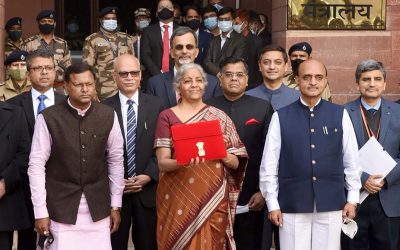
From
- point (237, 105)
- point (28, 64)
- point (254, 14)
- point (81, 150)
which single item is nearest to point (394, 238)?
point (237, 105)

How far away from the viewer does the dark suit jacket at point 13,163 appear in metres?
6.96

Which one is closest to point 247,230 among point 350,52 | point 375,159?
point 375,159

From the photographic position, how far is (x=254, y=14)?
41.0 ft

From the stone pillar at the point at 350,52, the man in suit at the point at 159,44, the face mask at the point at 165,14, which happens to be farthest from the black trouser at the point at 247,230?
the stone pillar at the point at 350,52

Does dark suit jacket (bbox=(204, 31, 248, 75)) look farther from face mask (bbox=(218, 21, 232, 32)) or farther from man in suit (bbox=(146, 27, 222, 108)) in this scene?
man in suit (bbox=(146, 27, 222, 108))

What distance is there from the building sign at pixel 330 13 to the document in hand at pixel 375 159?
181 inches

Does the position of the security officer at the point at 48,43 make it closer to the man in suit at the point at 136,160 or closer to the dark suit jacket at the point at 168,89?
the dark suit jacket at the point at 168,89

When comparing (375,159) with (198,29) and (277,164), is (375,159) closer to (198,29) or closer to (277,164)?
(277,164)

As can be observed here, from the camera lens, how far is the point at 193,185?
672cm

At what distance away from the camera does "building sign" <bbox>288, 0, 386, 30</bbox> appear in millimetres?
11750

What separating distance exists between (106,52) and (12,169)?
4.08 metres

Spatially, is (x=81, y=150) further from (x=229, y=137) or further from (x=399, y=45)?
(x=399, y=45)

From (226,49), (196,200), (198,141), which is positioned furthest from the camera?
(226,49)

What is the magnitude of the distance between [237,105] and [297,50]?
2272 millimetres
